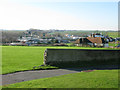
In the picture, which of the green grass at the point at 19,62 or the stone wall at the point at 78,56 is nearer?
the green grass at the point at 19,62

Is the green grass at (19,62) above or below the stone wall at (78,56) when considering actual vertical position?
below

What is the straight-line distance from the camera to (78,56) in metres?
16.9

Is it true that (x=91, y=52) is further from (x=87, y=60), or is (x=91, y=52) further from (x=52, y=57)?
(x=52, y=57)

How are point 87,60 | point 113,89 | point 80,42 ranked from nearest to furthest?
point 113,89 → point 87,60 → point 80,42

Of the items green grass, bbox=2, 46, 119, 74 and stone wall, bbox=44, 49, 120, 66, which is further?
stone wall, bbox=44, 49, 120, 66

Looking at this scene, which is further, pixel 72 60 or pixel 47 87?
pixel 72 60

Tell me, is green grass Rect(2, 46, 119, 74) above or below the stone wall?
below

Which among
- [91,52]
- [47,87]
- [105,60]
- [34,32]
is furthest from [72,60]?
[34,32]

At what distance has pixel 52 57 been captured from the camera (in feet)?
53.1

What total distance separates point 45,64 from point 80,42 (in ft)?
142

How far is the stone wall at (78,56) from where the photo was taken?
16188 millimetres

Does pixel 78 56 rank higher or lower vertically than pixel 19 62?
higher

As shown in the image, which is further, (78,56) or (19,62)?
(19,62)

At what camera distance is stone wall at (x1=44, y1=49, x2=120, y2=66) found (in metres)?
16.2
